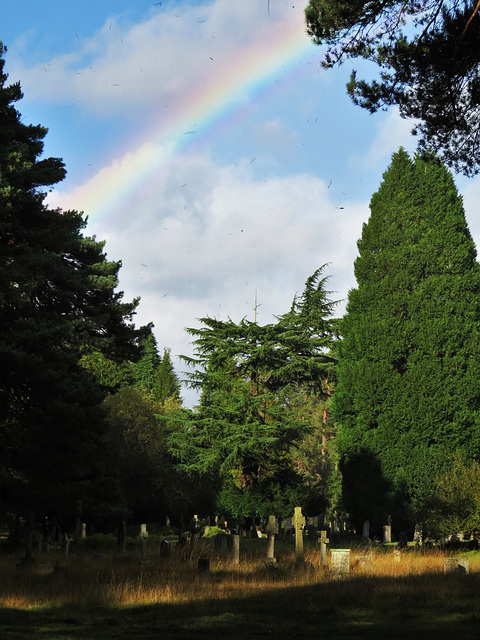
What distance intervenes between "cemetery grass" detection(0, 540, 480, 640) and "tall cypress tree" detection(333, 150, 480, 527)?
10028 millimetres

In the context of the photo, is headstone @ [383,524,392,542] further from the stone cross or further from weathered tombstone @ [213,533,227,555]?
the stone cross

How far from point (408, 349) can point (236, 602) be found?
18.3m

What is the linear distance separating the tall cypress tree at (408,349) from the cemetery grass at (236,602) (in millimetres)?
10028

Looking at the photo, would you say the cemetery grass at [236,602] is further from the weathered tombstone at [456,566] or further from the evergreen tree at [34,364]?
the evergreen tree at [34,364]

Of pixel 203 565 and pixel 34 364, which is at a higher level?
pixel 34 364

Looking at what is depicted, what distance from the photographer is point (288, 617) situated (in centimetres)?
1080

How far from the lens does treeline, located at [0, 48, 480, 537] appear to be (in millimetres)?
19625

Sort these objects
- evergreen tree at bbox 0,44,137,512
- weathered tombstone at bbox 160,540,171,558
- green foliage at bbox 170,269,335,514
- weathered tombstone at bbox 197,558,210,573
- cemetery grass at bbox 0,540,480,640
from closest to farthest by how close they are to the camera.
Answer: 1. cemetery grass at bbox 0,540,480,640
2. weathered tombstone at bbox 197,558,210,573
3. evergreen tree at bbox 0,44,137,512
4. weathered tombstone at bbox 160,540,171,558
5. green foliage at bbox 170,269,335,514

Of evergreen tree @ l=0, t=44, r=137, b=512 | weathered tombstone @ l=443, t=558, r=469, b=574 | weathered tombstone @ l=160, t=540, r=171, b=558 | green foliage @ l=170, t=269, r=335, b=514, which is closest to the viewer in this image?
weathered tombstone @ l=443, t=558, r=469, b=574

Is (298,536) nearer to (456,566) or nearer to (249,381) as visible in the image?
(456,566)

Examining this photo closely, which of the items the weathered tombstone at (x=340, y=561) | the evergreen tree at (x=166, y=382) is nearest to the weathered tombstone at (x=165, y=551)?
the weathered tombstone at (x=340, y=561)

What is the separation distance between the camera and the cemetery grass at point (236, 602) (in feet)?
31.5

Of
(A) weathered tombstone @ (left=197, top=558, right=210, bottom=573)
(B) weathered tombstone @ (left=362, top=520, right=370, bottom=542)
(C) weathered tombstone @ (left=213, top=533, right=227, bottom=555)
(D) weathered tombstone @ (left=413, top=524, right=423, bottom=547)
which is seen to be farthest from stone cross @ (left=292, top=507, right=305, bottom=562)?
(D) weathered tombstone @ (left=413, top=524, right=423, bottom=547)

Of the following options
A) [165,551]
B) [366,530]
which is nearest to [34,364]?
[165,551]
